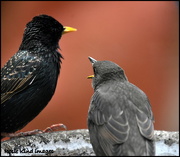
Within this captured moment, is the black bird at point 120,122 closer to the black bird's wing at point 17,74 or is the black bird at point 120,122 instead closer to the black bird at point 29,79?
the black bird at point 29,79

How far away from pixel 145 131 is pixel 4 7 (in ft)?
11.1

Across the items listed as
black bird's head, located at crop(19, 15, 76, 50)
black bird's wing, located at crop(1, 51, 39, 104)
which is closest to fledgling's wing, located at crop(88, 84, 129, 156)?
black bird's wing, located at crop(1, 51, 39, 104)

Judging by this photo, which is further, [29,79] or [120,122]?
[29,79]

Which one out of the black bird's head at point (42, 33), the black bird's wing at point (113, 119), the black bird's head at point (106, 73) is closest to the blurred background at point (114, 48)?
the black bird's head at point (42, 33)

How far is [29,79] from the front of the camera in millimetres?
3490

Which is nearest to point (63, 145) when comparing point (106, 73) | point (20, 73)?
point (106, 73)

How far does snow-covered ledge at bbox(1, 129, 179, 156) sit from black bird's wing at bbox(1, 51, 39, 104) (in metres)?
0.49

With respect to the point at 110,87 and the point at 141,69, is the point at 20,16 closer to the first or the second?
the point at 141,69

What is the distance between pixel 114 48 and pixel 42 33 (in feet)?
5.23

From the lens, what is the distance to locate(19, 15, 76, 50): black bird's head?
3748mm

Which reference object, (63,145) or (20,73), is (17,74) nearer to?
(20,73)

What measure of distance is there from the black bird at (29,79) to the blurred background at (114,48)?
148 centimetres

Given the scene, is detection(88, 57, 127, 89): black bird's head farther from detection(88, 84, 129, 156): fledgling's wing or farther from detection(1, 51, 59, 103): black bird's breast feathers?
detection(1, 51, 59, 103): black bird's breast feathers

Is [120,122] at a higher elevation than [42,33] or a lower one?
lower
